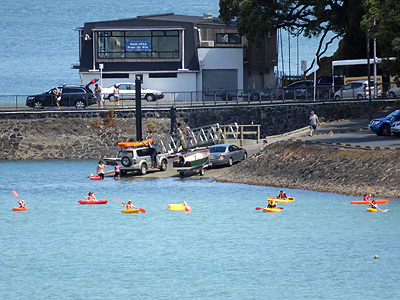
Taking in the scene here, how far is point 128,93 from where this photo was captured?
2918 inches

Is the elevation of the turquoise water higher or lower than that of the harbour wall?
lower

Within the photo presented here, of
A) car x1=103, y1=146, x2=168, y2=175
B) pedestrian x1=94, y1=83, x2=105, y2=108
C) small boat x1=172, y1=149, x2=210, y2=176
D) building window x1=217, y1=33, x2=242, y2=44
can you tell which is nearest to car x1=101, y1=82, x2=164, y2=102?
pedestrian x1=94, y1=83, x2=105, y2=108

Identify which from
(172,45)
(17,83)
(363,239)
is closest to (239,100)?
(172,45)

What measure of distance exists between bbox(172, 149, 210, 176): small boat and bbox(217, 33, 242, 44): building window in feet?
97.9

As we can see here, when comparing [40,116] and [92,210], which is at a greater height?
[40,116]

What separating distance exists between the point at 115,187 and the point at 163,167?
5629 mm

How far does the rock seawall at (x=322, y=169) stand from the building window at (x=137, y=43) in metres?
28.3

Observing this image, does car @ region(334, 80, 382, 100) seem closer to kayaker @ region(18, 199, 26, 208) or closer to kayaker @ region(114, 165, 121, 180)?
kayaker @ region(114, 165, 121, 180)

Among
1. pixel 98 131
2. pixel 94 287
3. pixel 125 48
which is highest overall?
pixel 125 48

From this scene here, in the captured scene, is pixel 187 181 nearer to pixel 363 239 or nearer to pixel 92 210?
pixel 92 210

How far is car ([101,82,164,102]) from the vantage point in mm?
73312

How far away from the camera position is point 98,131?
69.2 meters

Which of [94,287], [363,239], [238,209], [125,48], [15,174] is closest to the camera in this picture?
[94,287]

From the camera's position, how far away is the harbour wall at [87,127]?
68688mm
